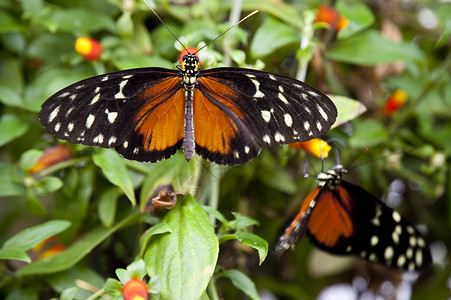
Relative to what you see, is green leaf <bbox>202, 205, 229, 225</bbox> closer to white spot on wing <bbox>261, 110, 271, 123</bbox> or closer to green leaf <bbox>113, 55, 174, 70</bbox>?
white spot on wing <bbox>261, 110, 271, 123</bbox>

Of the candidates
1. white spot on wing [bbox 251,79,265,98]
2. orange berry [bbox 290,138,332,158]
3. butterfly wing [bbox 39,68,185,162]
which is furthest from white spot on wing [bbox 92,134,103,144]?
orange berry [bbox 290,138,332,158]

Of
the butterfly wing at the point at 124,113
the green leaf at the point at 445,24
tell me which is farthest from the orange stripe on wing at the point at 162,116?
the green leaf at the point at 445,24

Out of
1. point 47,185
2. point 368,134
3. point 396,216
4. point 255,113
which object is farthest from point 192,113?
point 368,134

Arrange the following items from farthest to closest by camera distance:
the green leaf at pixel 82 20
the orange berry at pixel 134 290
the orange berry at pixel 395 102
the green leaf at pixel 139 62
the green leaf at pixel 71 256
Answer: the orange berry at pixel 395 102
the green leaf at pixel 82 20
the green leaf at pixel 139 62
the green leaf at pixel 71 256
the orange berry at pixel 134 290

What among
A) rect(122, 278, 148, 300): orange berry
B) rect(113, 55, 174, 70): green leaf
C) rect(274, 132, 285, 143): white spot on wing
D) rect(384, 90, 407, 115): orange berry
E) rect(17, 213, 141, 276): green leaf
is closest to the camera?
rect(122, 278, 148, 300): orange berry

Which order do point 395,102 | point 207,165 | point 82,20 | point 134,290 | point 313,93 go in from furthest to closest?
1. point 395,102
2. point 82,20
3. point 207,165
4. point 313,93
5. point 134,290

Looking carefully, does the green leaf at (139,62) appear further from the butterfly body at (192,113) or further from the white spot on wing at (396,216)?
the white spot on wing at (396,216)

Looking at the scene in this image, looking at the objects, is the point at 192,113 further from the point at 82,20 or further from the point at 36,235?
the point at 82,20
